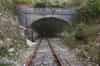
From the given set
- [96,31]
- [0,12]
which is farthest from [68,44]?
[0,12]

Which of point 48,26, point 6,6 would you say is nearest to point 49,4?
point 48,26

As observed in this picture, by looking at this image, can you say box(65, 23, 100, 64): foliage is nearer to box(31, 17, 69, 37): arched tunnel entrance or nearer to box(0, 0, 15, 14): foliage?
box(31, 17, 69, 37): arched tunnel entrance

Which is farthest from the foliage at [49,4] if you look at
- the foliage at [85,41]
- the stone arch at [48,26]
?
the foliage at [85,41]

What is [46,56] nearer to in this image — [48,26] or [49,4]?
[48,26]

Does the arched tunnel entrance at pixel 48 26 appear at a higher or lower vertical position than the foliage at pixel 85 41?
higher

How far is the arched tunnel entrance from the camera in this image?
102 inches

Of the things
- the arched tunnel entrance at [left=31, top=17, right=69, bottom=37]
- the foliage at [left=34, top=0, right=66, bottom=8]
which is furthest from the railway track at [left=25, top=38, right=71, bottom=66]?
the foliage at [left=34, top=0, right=66, bottom=8]

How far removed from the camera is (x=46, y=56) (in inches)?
99.6

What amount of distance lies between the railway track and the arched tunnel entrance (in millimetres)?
83

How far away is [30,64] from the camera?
2488mm

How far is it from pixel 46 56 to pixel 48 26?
0.88 feet

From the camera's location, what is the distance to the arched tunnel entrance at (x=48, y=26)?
8.46 ft

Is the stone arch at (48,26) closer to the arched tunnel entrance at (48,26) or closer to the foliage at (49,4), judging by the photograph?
the arched tunnel entrance at (48,26)

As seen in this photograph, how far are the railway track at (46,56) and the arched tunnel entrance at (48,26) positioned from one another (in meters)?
0.08
